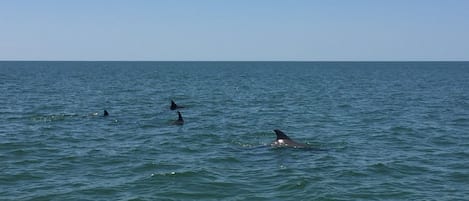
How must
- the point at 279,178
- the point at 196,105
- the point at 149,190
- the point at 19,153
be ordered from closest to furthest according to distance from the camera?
the point at 149,190
the point at 279,178
the point at 19,153
the point at 196,105

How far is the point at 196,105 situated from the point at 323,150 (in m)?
27.9

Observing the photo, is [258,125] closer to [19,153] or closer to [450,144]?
[450,144]

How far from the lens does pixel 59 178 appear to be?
19938 mm

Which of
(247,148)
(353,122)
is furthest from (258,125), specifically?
(247,148)

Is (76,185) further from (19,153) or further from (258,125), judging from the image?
(258,125)

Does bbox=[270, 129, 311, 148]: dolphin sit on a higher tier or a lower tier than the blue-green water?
higher

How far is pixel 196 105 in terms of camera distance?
2057 inches

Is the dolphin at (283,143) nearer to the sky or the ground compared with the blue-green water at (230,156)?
nearer to the sky

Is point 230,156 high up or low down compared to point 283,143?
down

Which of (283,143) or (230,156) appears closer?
(230,156)

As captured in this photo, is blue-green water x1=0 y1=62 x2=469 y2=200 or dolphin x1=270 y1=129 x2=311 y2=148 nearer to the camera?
blue-green water x1=0 y1=62 x2=469 y2=200

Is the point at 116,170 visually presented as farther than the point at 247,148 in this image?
No

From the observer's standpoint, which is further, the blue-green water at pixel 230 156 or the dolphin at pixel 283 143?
the dolphin at pixel 283 143

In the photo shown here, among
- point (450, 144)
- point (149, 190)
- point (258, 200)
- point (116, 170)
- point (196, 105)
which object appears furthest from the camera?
point (196, 105)
